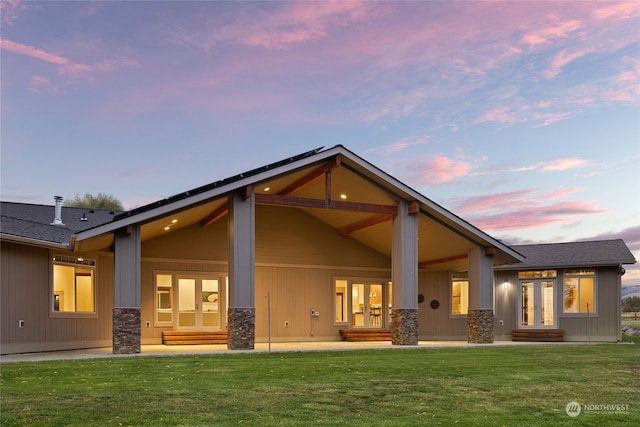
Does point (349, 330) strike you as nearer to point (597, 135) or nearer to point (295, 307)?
point (295, 307)

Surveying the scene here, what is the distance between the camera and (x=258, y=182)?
16.8m

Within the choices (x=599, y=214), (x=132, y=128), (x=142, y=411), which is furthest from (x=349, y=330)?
(x=142, y=411)

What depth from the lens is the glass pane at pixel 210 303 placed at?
2049 centimetres

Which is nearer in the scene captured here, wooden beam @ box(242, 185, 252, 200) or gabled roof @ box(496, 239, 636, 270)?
wooden beam @ box(242, 185, 252, 200)

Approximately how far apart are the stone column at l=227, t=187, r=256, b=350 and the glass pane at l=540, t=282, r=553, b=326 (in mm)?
11532

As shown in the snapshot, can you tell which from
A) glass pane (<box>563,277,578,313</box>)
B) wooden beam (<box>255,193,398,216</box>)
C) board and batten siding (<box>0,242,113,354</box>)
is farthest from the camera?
glass pane (<box>563,277,578,313</box>)

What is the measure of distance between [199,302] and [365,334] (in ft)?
→ 18.7

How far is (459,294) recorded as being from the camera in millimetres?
23938

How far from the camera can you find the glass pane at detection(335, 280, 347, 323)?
22484mm

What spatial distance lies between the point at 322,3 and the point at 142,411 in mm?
13929

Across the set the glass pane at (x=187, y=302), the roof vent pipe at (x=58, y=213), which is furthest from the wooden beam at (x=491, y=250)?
the roof vent pipe at (x=58, y=213)

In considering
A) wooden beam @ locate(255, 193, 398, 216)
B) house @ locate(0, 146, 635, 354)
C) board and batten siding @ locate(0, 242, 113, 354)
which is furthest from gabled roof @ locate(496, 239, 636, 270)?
board and batten siding @ locate(0, 242, 113, 354)

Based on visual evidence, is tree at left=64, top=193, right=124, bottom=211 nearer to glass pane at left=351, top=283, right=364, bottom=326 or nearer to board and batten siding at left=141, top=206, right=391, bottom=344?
board and batten siding at left=141, top=206, right=391, bottom=344

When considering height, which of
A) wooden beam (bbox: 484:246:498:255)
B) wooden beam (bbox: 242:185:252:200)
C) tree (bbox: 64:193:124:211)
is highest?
tree (bbox: 64:193:124:211)
